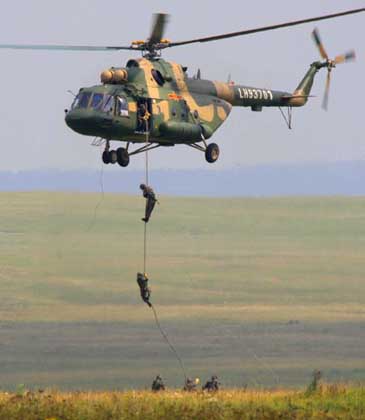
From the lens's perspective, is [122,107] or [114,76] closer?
[122,107]

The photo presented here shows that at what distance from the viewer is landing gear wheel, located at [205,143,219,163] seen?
5706 centimetres

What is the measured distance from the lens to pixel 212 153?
57312mm

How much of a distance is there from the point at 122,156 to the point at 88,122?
1.36m

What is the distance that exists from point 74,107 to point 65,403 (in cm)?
1060

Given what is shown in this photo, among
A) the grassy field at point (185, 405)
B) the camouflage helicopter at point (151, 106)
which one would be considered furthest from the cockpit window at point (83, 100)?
the grassy field at point (185, 405)

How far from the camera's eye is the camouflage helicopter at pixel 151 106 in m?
55.1

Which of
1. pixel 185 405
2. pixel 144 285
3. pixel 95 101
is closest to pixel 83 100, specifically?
pixel 95 101

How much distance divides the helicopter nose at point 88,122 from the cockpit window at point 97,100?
328 mm

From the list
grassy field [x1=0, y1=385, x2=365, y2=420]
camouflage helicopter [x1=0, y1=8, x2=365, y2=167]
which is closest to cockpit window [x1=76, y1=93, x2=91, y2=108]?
camouflage helicopter [x1=0, y1=8, x2=365, y2=167]

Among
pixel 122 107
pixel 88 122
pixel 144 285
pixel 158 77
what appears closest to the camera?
pixel 144 285

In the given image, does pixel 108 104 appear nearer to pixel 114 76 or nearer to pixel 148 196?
pixel 114 76

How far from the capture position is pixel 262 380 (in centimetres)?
15912

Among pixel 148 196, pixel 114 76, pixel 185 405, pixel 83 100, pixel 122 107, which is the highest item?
pixel 114 76

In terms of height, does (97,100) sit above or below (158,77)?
below
